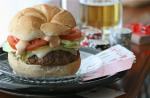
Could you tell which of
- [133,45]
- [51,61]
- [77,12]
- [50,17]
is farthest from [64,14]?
[77,12]

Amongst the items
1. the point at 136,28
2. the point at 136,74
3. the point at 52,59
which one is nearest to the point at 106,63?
the point at 136,74

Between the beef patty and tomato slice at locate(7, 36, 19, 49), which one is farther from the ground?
tomato slice at locate(7, 36, 19, 49)

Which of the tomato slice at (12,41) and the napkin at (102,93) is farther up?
the tomato slice at (12,41)

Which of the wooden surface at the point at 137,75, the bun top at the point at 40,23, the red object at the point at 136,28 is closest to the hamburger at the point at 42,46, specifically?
the bun top at the point at 40,23

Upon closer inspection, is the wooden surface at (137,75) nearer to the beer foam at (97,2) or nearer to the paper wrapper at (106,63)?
the paper wrapper at (106,63)

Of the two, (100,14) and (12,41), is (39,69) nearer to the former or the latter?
(12,41)

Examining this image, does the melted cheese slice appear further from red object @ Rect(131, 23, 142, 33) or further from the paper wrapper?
red object @ Rect(131, 23, 142, 33)

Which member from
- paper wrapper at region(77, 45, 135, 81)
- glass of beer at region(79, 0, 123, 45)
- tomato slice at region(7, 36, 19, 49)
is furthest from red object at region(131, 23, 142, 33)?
tomato slice at region(7, 36, 19, 49)
